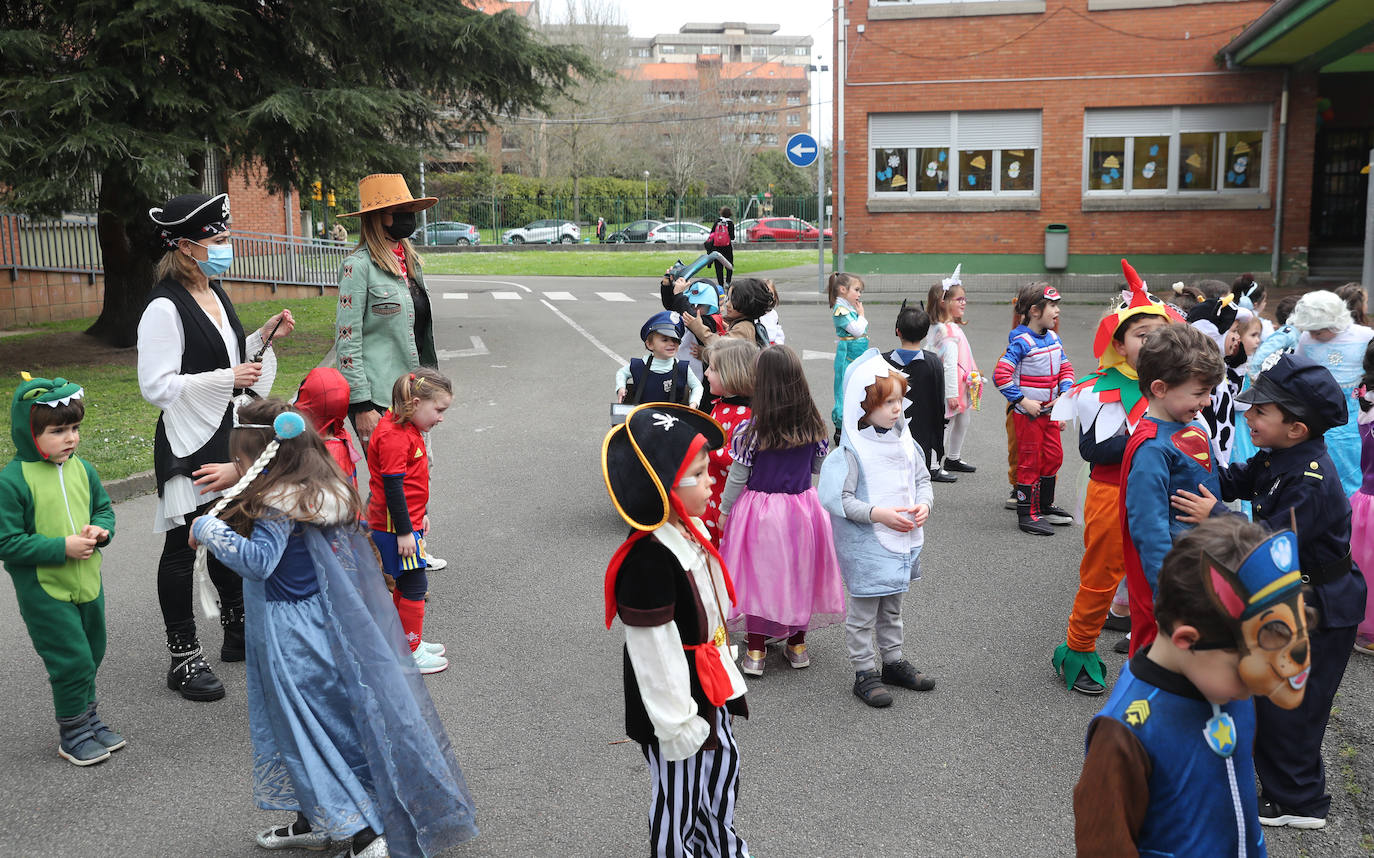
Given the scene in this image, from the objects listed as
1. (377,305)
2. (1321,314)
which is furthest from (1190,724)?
(1321,314)

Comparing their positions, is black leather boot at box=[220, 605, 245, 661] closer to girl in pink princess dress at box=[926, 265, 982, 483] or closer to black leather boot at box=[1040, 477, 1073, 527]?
black leather boot at box=[1040, 477, 1073, 527]

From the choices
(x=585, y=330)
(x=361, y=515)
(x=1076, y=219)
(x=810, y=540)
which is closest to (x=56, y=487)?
(x=361, y=515)

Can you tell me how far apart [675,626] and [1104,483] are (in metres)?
2.76

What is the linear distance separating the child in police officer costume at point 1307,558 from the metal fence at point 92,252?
15.5 meters

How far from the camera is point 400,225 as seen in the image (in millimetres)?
6043

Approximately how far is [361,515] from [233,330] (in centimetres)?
194

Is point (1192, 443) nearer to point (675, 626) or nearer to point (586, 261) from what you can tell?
point (675, 626)

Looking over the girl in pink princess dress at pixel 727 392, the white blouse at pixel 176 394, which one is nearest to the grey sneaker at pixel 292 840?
the white blouse at pixel 176 394

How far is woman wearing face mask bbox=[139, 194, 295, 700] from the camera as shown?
15.9 ft

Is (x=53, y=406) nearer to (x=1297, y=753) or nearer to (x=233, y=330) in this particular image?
(x=233, y=330)

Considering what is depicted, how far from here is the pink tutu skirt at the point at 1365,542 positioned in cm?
541

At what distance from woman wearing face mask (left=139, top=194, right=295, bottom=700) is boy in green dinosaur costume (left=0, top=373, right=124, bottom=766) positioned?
462 mm

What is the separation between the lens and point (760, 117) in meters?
96.6

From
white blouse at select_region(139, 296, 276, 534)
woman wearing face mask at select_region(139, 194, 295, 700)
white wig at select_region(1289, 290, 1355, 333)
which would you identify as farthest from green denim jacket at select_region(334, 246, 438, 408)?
white wig at select_region(1289, 290, 1355, 333)
